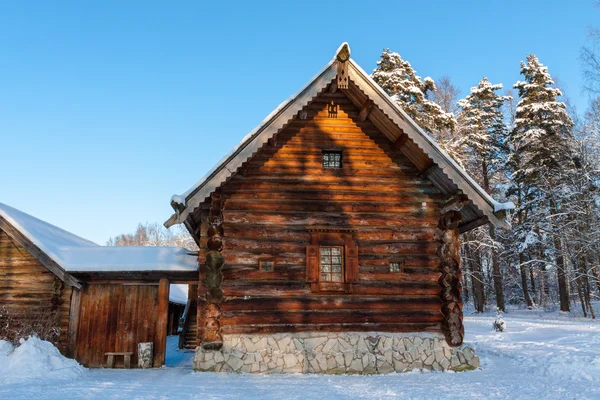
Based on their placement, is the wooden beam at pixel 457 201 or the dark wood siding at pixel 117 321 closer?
the wooden beam at pixel 457 201

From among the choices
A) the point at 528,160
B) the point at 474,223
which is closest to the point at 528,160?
the point at 528,160

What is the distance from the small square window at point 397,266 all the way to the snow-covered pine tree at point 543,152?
21.1m

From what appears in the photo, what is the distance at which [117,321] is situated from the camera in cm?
1318

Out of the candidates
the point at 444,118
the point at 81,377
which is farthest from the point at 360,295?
the point at 444,118

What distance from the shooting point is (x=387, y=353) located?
11.3 metres

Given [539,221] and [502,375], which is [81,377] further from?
[539,221]

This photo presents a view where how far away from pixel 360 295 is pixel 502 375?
388 centimetres

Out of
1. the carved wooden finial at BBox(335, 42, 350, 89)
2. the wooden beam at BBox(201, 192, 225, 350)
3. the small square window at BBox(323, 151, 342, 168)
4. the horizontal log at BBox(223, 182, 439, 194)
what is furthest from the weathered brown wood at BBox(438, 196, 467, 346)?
the wooden beam at BBox(201, 192, 225, 350)

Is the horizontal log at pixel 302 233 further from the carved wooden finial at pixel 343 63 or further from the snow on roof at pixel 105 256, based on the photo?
the carved wooden finial at pixel 343 63

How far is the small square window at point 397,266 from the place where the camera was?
469 inches

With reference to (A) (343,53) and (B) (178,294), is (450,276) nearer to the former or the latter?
(A) (343,53)

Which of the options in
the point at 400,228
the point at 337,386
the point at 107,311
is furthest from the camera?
the point at 107,311

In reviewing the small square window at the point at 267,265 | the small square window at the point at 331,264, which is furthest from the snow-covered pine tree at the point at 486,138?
the small square window at the point at 267,265

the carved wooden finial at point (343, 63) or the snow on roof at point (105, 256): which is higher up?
the carved wooden finial at point (343, 63)
